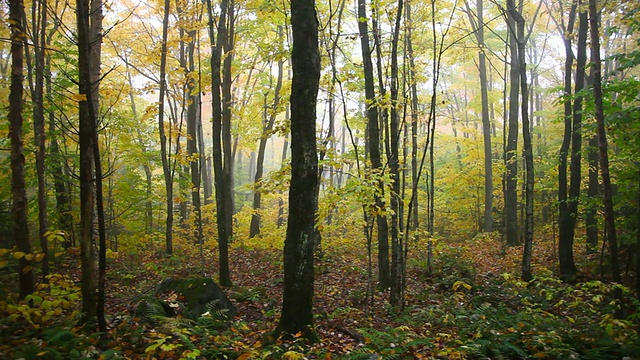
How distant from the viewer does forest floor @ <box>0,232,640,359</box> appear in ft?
15.8

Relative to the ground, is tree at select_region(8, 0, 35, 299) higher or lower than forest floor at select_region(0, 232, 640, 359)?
higher

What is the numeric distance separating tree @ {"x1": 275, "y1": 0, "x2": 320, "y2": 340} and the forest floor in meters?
0.49

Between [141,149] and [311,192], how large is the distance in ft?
39.0

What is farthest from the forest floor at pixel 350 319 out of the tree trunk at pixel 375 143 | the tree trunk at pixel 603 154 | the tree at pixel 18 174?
the tree trunk at pixel 375 143

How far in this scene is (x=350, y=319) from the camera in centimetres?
759

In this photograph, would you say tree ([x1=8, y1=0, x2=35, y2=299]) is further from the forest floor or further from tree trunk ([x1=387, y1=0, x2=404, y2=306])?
tree trunk ([x1=387, y1=0, x2=404, y2=306])

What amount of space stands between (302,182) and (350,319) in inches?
137

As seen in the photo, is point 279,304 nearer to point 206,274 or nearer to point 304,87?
point 206,274

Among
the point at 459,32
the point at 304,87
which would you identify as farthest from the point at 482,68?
the point at 304,87

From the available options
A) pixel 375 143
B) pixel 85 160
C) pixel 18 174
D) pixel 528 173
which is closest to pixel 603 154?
pixel 528 173

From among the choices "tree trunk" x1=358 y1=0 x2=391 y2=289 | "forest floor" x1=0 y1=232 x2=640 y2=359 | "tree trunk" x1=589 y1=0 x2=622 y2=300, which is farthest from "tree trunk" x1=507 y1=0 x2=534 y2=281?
"tree trunk" x1=358 y1=0 x2=391 y2=289

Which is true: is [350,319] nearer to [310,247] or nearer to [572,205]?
A: [310,247]

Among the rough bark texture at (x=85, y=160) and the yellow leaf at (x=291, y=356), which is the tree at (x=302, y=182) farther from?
the rough bark texture at (x=85, y=160)

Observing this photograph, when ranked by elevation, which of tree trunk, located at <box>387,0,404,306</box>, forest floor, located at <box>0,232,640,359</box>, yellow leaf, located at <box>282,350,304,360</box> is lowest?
forest floor, located at <box>0,232,640,359</box>
